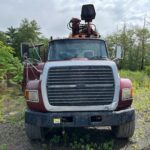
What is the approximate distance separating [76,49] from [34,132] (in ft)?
7.48

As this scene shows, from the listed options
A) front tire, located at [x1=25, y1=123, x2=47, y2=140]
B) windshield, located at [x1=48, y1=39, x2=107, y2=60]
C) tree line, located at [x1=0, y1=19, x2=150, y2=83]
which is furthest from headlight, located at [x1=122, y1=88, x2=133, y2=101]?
tree line, located at [x1=0, y1=19, x2=150, y2=83]

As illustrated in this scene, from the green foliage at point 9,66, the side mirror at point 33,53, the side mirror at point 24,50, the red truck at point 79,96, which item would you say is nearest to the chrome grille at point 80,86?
the red truck at point 79,96

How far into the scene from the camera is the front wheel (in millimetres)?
8670

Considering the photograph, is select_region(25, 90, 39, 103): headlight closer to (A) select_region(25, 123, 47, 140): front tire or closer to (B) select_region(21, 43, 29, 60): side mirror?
(A) select_region(25, 123, 47, 140): front tire

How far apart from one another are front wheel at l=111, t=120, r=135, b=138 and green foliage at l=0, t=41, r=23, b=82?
10.2 m

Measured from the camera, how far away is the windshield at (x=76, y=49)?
9734 mm

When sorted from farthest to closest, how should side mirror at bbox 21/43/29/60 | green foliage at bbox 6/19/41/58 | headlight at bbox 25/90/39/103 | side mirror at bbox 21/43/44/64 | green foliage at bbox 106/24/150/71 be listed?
green foliage at bbox 106/24/150/71 < green foliage at bbox 6/19/41/58 < side mirror at bbox 21/43/44/64 < side mirror at bbox 21/43/29/60 < headlight at bbox 25/90/39/103

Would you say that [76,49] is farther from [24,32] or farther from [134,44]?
[134,44]

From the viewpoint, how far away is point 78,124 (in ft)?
26.4

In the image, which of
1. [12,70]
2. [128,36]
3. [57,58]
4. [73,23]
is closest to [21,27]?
[128,36]

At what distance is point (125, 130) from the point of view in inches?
344

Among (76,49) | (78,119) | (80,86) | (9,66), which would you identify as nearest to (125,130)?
(78,119)

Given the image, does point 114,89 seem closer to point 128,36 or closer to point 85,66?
point 85,66

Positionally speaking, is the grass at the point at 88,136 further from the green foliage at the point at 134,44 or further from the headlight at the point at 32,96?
the green foliage at the point at 134,44
